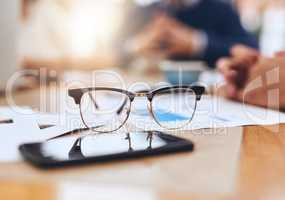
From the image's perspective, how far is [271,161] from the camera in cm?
45

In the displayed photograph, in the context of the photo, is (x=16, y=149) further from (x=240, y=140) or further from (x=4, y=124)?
(x=240, y=140)

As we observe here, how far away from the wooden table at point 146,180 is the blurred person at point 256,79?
344 millimetres

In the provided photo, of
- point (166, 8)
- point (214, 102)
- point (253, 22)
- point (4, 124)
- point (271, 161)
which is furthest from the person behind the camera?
point (253, 22)

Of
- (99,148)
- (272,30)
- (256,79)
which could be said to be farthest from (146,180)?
(272,30)

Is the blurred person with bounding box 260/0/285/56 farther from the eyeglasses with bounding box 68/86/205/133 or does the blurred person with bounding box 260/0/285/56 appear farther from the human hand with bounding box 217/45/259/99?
the eyeglasses with bounding box 68/86/205/133

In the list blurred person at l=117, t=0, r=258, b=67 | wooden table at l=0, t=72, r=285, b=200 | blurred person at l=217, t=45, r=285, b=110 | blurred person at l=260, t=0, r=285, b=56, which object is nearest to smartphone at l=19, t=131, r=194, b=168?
wooden table at l=0, t=72, r=285, b=200

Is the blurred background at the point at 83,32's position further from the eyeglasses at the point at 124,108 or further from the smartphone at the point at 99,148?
the smartphone at the point at 99,148

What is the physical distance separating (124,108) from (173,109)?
4.8 inches

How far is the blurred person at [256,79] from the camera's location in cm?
78

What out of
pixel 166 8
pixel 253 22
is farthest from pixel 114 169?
pixel 253 22

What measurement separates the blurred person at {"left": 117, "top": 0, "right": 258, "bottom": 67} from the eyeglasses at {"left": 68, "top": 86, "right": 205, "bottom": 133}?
1.26 metres

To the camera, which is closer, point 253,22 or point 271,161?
point 271,161

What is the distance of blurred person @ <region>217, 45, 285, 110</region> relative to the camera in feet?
2.56

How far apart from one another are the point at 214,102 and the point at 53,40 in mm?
1321
